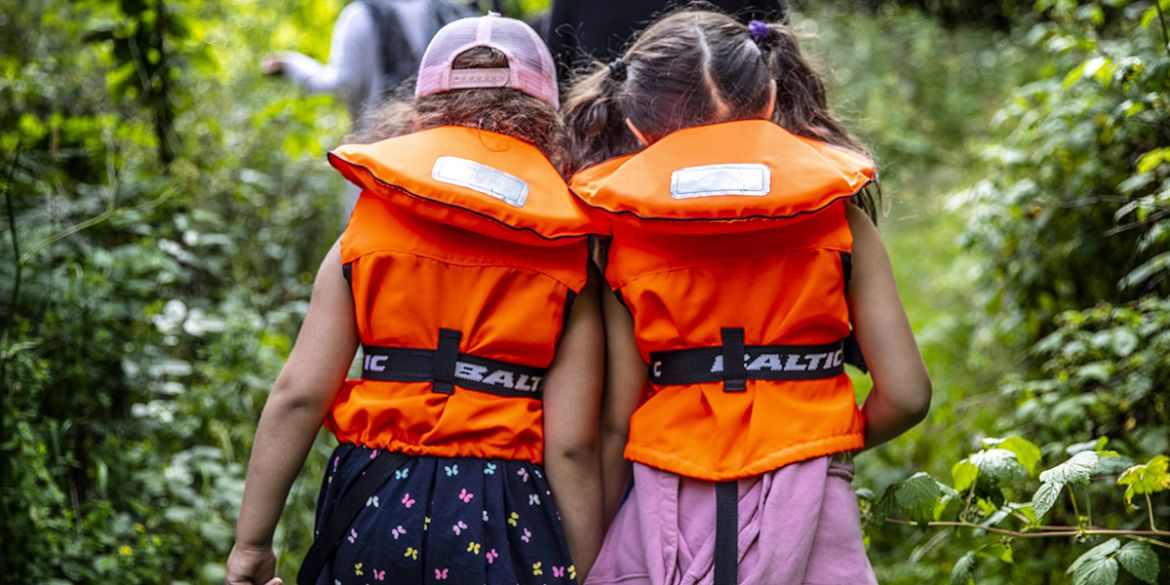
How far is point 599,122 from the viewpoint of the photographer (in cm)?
231

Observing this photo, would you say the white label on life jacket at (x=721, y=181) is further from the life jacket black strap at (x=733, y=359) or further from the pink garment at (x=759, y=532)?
the pink garment at (x=759, y=532)

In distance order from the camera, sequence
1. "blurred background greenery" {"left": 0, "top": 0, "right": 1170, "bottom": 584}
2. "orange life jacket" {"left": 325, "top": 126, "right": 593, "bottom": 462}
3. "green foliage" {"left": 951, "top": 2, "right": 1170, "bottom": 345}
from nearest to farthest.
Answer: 1. "orange life jacket" {"left": 325, "top": 126, "right": 593, "bottom": 462}
2. "blurred background greenery" {"left": 0, "top": 0, "right": 1170, "bottom": 584}
3. "green foliage" {"left": 951, "top": 2, "right": 1170, "bottom": 345}

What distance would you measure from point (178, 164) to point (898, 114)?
6.24 metres

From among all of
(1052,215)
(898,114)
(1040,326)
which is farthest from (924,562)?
(898,114)

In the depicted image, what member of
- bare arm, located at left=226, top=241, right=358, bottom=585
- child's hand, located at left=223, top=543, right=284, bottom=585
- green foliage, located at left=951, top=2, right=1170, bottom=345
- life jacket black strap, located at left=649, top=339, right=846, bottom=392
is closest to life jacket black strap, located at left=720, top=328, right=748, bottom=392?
life jacket black strap, located at left=649, top=339, right=846, bottom=392

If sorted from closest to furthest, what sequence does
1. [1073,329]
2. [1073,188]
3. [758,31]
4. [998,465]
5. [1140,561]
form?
1. [1140,561]
2. [998,465]
3. [758,31]
4. [1073,329]
5. [1073,188]

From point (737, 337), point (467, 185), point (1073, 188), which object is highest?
point (1073, 188)

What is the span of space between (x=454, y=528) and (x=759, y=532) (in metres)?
0.57

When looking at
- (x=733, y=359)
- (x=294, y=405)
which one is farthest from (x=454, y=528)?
(x=733, y=359)

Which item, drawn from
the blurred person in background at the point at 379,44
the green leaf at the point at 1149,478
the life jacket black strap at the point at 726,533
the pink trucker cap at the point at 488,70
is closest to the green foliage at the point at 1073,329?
the green leaf at the point at 1149,478

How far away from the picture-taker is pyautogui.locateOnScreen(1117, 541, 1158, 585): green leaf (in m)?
1.90

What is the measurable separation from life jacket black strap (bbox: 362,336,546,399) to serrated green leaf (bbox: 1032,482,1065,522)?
3.32 ft

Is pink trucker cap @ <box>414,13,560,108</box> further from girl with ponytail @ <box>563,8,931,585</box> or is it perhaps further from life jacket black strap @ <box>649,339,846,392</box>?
life jacket black strap @ <box>649,339,846,392</box>

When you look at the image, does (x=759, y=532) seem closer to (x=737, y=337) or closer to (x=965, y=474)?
(x=737, y=337)
